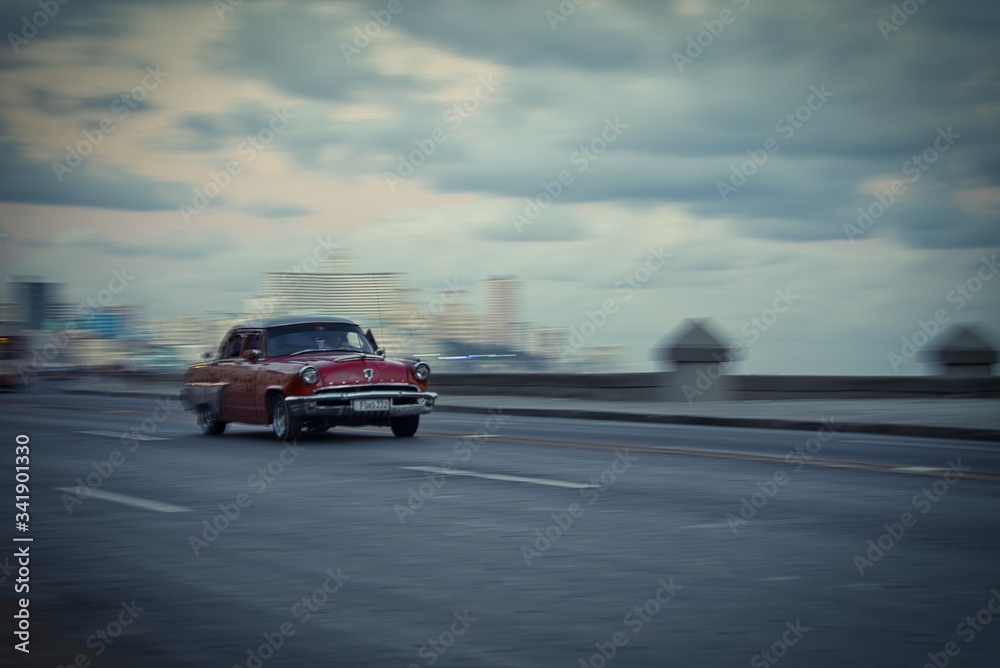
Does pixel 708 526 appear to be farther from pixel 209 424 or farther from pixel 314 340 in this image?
pixel 209 424

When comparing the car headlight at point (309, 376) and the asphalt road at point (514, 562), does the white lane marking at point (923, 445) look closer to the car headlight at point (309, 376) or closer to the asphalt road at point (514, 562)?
the asphalt road at point (514, 562)

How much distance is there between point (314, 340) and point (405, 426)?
1747 mm

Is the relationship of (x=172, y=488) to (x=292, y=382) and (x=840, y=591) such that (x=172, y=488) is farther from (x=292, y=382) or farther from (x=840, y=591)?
(x=840, y=591)

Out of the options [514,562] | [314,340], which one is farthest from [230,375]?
[514,562]

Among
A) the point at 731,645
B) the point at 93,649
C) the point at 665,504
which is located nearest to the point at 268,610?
the point at 93,649

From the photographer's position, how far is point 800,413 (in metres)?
22.3

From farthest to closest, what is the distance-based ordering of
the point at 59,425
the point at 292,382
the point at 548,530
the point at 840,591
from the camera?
the point at 59,425
the point at 292,382
the point at 548,530
the point at 840,591

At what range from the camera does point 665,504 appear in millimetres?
9836

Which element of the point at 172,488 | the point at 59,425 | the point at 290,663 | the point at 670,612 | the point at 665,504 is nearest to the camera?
the point at 290,663

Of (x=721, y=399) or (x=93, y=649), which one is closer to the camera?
(x=93, y=649)

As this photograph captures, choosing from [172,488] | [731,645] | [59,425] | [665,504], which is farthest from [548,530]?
[59,425]

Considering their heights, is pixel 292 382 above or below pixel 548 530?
above

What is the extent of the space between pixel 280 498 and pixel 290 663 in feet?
18.3

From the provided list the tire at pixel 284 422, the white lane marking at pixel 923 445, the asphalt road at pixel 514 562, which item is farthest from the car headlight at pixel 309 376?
the white lane marking at pixel 923 445
